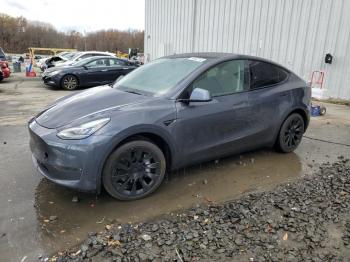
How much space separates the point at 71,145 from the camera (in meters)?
3.01

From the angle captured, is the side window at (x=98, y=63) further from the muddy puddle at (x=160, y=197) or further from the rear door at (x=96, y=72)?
the muddy puddle at (x=160, y=197)

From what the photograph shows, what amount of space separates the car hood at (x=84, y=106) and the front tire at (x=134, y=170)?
0.46 m

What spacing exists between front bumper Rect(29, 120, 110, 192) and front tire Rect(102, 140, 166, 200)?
0.14 metres

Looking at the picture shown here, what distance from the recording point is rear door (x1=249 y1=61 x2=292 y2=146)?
4289 mm

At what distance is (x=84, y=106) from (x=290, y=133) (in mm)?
3123

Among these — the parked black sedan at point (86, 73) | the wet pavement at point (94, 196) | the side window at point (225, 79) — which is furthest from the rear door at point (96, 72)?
the side window at point (225, 79)

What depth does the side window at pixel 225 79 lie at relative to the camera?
151 inches

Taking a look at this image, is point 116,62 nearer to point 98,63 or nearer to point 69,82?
point 98,63

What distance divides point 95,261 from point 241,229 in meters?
1.31

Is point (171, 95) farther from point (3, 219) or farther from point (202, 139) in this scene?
point (3, 219)

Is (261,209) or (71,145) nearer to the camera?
(71,145)

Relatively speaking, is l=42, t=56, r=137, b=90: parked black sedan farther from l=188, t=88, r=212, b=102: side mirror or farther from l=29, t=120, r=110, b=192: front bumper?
l=29, t=120, r=110, b=192: front bumper

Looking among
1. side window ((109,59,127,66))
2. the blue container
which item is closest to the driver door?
the blue container

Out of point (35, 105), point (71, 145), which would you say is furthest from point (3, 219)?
point (35, 105)
